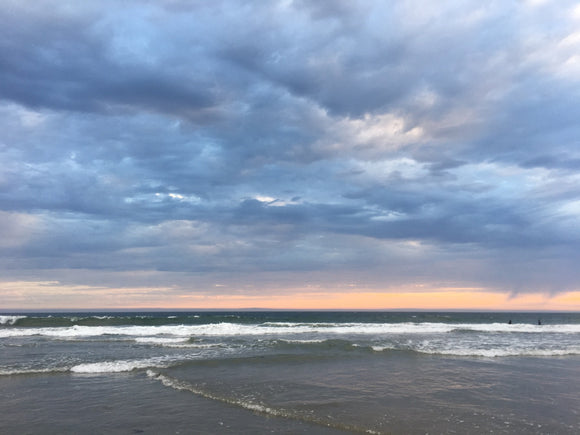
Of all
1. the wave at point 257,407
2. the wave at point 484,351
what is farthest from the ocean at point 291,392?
the wave at point 484,351

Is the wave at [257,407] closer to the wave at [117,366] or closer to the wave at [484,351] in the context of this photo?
the wave at [117,366]

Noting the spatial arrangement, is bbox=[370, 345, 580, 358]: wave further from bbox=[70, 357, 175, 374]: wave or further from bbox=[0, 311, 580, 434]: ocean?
bbox=[70, 357, 175, 374]: wave

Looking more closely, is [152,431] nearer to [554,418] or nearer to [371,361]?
[554,418]

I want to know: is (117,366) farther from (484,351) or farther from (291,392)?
(484,351)

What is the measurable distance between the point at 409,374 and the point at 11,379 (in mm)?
16367

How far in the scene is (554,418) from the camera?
9.73m

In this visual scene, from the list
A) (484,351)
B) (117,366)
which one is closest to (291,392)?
(117,366)


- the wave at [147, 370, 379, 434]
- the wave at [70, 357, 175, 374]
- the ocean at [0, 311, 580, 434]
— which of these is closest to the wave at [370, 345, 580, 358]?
the ocean at [0, 311, 580, 434]

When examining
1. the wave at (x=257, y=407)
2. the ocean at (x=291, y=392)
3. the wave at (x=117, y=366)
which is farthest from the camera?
the wave at (x=117, y=366)

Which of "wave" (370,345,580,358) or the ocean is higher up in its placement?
the ocean

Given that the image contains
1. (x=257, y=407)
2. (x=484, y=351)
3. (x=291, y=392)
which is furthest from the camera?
(x=484, y=351)

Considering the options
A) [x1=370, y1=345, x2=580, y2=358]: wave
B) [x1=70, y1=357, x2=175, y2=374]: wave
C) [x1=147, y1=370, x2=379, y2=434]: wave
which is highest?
[x1=147, y1=370, x2=379, y2=434]: wave

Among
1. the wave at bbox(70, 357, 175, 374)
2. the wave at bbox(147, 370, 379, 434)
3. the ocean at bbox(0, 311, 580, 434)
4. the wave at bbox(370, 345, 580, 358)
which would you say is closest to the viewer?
the wave at bbox(147, 370, 379, 434)

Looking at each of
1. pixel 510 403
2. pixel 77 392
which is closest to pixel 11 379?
pixel 77 392
